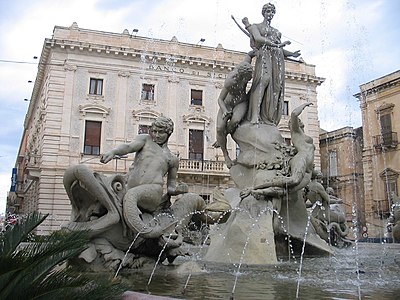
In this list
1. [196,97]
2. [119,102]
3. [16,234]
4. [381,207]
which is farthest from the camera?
[381,207]

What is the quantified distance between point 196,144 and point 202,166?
178cm

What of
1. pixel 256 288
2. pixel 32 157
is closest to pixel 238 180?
pixel 256 288

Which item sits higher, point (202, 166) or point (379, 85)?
point (379, 85)

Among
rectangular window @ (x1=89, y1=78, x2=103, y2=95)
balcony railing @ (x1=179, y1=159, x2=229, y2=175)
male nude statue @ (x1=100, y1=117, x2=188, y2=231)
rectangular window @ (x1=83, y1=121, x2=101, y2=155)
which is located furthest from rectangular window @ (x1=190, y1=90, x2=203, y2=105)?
male nude statue @ (x1=100, y1=117, x2=188, y2=231)

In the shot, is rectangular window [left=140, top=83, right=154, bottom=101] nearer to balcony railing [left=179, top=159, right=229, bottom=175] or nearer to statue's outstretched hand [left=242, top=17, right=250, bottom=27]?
balcony railing [left=179, top=159, right=229, bottom=175]

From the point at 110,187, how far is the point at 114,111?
2343cm

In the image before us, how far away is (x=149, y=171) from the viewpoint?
15.3 feet

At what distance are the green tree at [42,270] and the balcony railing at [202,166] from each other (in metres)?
24.2

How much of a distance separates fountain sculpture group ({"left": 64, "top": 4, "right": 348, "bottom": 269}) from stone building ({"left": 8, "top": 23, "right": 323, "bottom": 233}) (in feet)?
63.4

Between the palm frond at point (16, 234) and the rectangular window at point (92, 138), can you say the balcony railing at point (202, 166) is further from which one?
the palm frond at point (16, 234)

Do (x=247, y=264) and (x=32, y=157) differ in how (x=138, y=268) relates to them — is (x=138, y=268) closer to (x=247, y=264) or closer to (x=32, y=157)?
(x=247, y=264)

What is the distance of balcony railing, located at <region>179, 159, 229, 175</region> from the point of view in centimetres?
2681

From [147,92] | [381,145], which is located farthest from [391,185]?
[147,92]

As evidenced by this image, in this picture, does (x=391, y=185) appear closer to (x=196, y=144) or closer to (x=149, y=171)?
(x=196, y=144)
